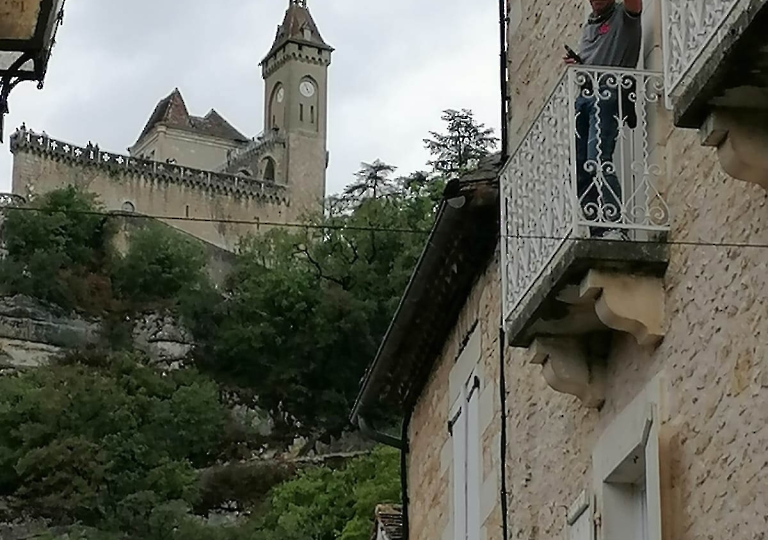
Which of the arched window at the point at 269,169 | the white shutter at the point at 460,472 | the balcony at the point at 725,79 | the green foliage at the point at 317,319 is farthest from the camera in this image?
the arched window at the point at 269,169

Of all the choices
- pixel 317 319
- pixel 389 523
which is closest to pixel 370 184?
pixel 317 319

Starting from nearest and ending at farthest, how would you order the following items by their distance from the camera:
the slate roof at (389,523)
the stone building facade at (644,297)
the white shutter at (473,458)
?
the stone building facade at (644,297) < the white shutter at (473,458) < the slate roof at (389,523)

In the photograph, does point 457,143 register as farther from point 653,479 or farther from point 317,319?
point 653,479

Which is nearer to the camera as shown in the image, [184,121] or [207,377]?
[207,377]

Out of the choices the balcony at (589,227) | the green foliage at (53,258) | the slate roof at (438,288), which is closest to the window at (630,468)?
the balcony at (589,227)

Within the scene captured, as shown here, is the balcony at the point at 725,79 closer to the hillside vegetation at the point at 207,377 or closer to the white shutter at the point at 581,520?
the white shutter at the point at 581,520

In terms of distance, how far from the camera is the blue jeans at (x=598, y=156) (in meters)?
7.23

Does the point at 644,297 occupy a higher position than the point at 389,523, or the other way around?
the point at 644,297

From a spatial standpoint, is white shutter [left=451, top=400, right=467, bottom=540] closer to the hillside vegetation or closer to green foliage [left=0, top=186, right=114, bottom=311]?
the hillside vegetation

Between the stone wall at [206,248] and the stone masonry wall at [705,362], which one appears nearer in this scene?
the stone masonry wall at [705,362]

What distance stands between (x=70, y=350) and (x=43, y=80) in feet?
230

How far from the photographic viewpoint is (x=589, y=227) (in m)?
7.20

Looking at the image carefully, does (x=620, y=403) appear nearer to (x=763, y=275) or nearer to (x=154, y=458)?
(x=763, y=275)

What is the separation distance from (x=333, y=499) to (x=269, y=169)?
156ft
